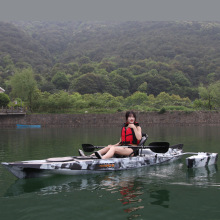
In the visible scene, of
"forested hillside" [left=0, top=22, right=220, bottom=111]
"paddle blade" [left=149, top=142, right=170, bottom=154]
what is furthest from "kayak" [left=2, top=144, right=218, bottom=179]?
"forested hillside" [left=0, top=22, right=220, bottom=111]

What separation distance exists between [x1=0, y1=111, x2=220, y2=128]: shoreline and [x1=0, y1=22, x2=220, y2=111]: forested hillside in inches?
806

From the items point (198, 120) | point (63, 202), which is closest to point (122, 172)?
point (63, 202)

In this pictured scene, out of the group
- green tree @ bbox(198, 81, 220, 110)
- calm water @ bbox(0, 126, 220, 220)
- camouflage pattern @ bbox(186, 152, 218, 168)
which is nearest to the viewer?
calm water @ bbox(0, 126, 220, 220)

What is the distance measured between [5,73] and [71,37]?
96.0 meters

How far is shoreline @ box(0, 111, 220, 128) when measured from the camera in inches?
1925

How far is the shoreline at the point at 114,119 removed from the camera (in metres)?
48.9

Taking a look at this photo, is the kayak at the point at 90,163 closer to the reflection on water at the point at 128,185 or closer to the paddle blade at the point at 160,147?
the paddle blade at the point at 160,147

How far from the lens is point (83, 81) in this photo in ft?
299

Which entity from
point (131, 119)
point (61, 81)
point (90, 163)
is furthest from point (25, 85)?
point (90, 163)

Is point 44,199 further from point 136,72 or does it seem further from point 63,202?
point 136,72

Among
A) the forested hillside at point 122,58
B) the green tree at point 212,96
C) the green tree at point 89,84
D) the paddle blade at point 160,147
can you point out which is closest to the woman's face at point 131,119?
the paddle blade at point 160,147

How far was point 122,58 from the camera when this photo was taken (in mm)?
134875

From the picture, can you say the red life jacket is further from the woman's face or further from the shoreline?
the shoreline

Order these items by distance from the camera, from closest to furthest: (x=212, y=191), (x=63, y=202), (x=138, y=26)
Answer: (x=63, y=202)
(x=212, y=191)
(x=138, y=26)
